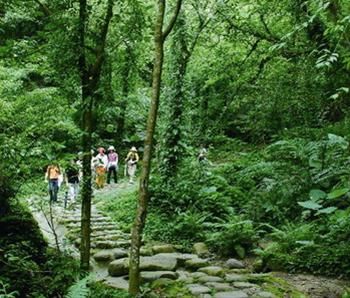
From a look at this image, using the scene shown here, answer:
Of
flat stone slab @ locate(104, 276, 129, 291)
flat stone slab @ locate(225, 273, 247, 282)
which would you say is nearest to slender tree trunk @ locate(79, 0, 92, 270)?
flat stone slab @ locate(104, 276, 129, 291)

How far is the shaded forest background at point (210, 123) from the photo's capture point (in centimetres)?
681

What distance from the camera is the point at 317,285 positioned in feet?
23.9

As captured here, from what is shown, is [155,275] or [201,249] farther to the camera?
[201,249]

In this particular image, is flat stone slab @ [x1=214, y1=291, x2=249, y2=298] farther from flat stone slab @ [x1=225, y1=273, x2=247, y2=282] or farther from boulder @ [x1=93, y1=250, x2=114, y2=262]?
boulder @ [x1=93, y1=250, x2=114, y2=262]

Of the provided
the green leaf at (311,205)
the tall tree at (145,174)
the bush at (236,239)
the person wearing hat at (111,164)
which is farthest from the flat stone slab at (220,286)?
the person wearing hat at (111,164)

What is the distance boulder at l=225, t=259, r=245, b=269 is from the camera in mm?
8688

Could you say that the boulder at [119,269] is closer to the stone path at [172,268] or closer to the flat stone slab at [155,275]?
the stone path at [172,268]

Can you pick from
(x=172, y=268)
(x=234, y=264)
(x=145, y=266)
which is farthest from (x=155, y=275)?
(x=234, y=264)

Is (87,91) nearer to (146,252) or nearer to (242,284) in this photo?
(146,252)

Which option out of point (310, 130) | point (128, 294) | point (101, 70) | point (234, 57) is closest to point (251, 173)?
point (310, 130)

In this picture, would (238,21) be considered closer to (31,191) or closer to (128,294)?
(31,191)

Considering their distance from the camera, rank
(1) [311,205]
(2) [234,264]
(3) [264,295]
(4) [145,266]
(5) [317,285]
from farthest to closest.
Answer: (1) [311,205] → (2) [234,264] → (4) [145,266] → (5) [317,285] → (3) [264,295]

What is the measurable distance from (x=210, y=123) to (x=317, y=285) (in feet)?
42.0

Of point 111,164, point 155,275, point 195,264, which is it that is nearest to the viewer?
point 155,275
